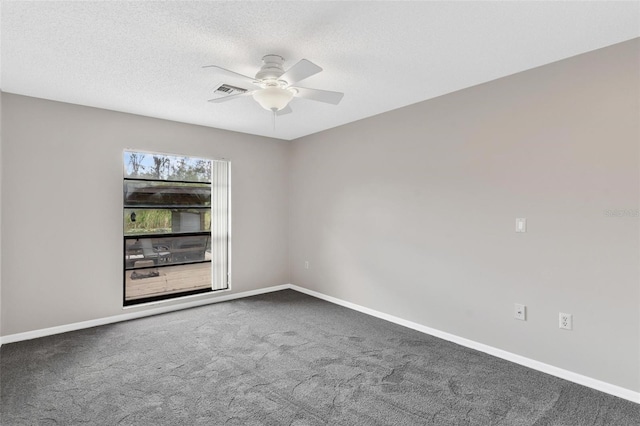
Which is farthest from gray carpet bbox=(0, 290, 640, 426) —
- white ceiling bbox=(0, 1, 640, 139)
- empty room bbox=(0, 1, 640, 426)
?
white ceiling bbox=(0, 1, 640, 139)

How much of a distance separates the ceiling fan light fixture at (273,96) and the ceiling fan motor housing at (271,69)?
0.07m

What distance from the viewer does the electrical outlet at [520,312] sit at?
9.47 feet

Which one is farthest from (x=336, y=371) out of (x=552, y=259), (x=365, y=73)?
(x=365, y=73)

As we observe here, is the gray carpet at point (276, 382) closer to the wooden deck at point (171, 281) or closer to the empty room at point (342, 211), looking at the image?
the empty room at point (342, 211)

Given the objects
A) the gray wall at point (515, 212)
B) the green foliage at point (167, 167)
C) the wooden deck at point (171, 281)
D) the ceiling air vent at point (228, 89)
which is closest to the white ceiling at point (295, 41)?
the ceiling air vent at point (228, 89)

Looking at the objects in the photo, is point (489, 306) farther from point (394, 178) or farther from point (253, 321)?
point (253, 321)

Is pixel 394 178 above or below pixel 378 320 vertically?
above

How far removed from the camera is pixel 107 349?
126 inches

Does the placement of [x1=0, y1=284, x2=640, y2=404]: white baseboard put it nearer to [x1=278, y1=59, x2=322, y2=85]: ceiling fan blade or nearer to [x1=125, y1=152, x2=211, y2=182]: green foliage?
[x1=125, y1=152, x2=211, y2=182]: green foliage

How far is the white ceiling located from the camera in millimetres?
1977

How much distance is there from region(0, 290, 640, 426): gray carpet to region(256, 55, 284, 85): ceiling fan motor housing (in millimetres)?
2393

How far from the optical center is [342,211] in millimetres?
4707

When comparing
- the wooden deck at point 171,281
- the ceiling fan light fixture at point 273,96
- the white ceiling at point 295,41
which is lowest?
the wooden deck at point 171,281

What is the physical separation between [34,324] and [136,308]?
3.19ft
